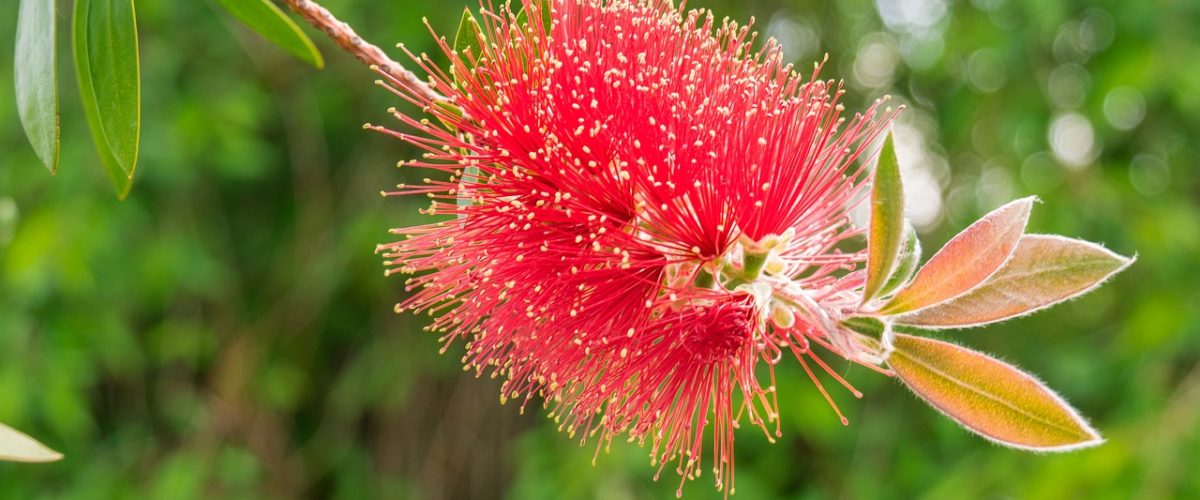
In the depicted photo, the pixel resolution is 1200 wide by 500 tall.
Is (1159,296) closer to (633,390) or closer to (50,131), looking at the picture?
(633,390)

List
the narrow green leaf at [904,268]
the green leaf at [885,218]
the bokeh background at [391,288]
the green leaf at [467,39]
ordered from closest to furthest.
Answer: the green leaf at [885,218]
the narrow green leaf at [904,268]
the green leaf at [467,39]
the bokeh background at [391,288]

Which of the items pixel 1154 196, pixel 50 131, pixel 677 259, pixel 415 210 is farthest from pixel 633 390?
pixel 1154 196

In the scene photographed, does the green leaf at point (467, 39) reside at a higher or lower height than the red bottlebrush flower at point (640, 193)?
higher

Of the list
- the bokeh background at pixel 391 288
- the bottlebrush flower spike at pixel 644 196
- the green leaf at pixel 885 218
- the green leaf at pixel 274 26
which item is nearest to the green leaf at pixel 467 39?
the bottlebrush flower spike at pixel 644 196

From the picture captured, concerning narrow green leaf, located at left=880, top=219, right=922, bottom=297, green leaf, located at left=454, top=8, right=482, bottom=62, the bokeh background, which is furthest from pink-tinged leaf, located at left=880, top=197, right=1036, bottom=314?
the bokeh background

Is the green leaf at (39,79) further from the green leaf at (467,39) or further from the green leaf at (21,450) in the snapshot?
the green leaf at (467,39)

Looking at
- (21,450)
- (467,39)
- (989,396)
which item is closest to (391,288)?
(467,39)
